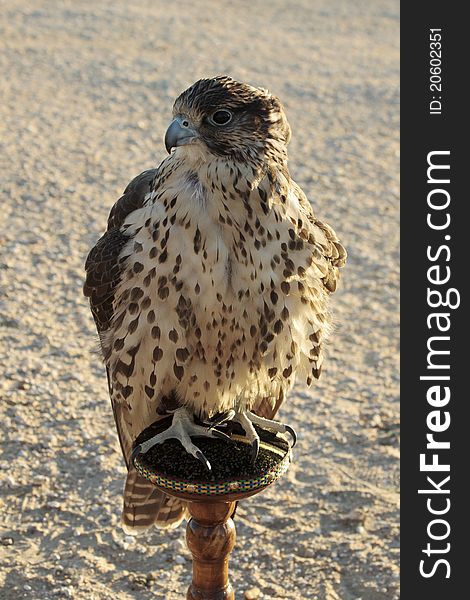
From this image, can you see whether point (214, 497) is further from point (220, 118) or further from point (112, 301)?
point (220, 118)

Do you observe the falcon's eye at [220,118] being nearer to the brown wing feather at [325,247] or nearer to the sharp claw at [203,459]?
the brown wing feather at [325,247]

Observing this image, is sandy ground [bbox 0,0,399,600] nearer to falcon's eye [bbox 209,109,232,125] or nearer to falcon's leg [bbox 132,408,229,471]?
falcon's leg [bbox 132,408,229,471]

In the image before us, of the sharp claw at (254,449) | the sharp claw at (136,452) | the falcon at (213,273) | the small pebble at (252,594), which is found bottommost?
the small pebble at (252,594)

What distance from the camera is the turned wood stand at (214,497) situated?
2.81 metres

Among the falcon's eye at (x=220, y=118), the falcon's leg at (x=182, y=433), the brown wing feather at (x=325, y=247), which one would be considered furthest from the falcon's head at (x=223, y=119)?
the falcon's leg at (x=182, y=433)

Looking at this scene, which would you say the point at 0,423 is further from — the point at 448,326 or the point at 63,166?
the point at 63,166

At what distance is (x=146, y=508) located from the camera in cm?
351

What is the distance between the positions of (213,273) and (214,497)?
0.67 metres

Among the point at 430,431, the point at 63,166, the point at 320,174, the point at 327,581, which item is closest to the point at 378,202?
the point at 320,174

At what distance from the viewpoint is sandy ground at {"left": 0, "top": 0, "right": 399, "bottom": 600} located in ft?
13.0

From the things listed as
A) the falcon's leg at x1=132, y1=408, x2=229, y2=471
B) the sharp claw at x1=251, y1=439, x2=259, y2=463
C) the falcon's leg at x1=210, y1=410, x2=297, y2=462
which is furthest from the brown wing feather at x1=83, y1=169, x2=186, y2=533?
the sharp claw at x1=251, y1=439, x2=259, y2=463

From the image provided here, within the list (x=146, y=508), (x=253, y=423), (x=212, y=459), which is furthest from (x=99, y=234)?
(x=212, y=459)

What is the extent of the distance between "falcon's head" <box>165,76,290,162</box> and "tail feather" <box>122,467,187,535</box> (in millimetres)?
1386

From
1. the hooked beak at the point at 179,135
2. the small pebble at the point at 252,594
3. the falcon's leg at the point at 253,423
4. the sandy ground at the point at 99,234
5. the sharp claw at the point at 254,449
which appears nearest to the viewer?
the hooked beak at the point at 179,135
